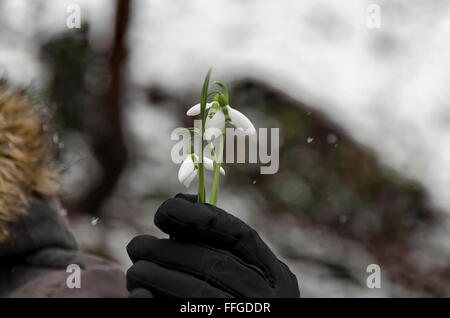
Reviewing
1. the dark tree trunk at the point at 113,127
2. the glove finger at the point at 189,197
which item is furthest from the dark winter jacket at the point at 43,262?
the dark tree trunk at the point at 113,127

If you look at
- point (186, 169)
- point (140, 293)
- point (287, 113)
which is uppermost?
point (287, 113)

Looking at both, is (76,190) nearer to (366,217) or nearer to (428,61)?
(366,217)

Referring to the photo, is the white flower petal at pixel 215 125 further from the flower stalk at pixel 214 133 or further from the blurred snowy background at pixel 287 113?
the blurred snowy background at pixel 287 113

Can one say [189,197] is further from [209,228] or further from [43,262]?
[43,262]

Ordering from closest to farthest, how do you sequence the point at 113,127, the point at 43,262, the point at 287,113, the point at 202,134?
the point at 202,134
the point at 43,262
the point at 287,113
the point at 113,127

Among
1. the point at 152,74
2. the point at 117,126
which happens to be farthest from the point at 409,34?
the point at 117,126

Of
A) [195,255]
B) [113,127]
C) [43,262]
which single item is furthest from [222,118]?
[113,127]
